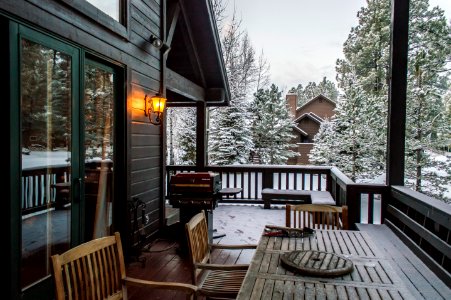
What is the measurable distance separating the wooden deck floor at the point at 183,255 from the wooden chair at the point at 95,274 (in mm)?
1319

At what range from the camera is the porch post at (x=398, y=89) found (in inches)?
174

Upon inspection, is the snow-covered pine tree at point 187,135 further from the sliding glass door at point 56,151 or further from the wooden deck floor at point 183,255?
the sliding glass door at point 56,151

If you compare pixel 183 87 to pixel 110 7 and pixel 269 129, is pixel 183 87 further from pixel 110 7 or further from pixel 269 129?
pixel 269 129

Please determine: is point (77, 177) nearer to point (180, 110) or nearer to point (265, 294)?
point (265, 294)

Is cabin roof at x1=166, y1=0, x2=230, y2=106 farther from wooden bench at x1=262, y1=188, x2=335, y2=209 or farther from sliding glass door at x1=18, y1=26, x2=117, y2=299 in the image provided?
sliding glass door at x1=18, y1=26, x2=117, y2=299

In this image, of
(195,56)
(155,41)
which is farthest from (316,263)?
(195,56)

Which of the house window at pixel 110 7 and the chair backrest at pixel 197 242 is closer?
the chair backrest at pixel 197 242

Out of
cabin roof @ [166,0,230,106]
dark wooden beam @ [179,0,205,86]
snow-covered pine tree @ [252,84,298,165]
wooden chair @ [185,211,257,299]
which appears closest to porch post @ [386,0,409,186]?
wooden chair @ [185,211,257,299]

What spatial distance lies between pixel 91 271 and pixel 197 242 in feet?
2.49

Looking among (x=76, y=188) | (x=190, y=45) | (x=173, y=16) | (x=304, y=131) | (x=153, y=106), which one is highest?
(x=173, y=16)

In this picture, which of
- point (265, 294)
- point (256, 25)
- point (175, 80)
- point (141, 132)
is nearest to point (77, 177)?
point (141, 132)

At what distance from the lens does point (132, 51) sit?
14.4 feet

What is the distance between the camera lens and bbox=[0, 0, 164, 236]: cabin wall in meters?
2.85

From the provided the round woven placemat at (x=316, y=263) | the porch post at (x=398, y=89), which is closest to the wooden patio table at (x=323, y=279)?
the round woven placemat at (x=316, y=263)
